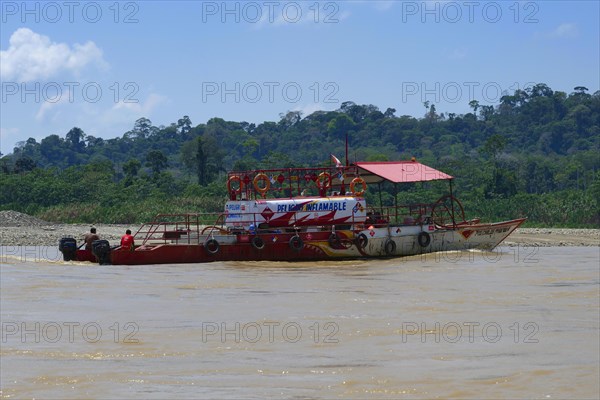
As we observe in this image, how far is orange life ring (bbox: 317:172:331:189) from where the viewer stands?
33.8 m

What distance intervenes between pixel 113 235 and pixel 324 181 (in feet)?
76.1

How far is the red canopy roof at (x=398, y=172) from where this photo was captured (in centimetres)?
3284

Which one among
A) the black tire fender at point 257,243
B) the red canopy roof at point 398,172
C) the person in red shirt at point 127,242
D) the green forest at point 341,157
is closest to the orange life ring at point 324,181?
the red canopy roof at point 398,172

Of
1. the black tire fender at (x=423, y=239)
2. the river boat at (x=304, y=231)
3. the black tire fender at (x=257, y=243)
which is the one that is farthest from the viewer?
the black tire fender at (x=423, y=239)

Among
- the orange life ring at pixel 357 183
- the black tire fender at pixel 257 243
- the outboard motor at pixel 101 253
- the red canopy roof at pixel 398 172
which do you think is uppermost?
the red canopy roof at pixel 398 172

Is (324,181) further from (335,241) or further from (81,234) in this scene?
(81,234)

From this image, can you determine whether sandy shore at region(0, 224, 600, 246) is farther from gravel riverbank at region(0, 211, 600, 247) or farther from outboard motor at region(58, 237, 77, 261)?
outboard motor at region(58, 237, 77, 261)

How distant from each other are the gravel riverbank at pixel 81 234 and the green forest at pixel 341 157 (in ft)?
15.3

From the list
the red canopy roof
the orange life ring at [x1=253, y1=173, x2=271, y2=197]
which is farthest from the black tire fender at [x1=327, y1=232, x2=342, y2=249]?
the orange life ring at [x1=253, y1=173, x2=271, y2=197]

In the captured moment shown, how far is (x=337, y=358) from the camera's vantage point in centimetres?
1475

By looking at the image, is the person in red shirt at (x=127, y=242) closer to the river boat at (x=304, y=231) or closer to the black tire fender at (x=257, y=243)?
the river boat at (x=304, y=231)

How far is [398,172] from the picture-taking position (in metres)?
33.4

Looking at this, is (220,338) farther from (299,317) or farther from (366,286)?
(366,286)

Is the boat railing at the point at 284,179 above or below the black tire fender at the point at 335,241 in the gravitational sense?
above
